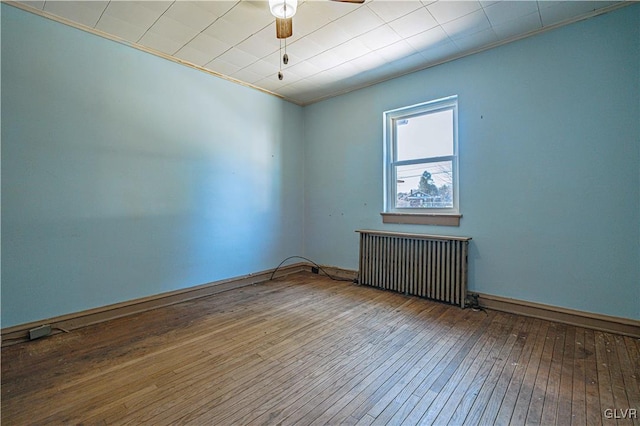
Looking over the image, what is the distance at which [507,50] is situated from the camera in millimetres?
3021

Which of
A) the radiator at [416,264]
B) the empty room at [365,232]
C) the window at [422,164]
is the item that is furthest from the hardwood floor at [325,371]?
the window at [422,164]

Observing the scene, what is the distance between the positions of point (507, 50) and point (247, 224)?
12.6 ft

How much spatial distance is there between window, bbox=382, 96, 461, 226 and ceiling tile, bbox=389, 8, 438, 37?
0.96 meters

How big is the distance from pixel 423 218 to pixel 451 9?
221 cm

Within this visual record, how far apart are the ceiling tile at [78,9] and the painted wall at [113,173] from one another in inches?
5.7

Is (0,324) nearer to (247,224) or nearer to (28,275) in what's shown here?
(28,275)

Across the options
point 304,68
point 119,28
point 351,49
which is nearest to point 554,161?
point 351,49

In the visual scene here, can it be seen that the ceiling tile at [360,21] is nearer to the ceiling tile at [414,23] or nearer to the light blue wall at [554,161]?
the ceiling tile at [414,23]

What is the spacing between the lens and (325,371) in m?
1.98

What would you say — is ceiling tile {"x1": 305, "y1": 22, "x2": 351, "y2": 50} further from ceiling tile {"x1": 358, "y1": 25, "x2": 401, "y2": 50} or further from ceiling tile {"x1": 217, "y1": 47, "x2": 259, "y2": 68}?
ceiling tile {"x1": 217, "y1": 47, "x2": 259, "y2": 68}

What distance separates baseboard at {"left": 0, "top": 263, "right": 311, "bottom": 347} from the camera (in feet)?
7.89

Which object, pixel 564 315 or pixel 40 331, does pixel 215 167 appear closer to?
pixel 40 331

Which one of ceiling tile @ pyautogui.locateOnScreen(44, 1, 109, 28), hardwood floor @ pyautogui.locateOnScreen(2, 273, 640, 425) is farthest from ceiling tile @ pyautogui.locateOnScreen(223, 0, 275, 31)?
hardwood floor @ pyautogui.locateOnScreen(2, 273, 640, 425)

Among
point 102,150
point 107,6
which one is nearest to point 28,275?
point 102,150
